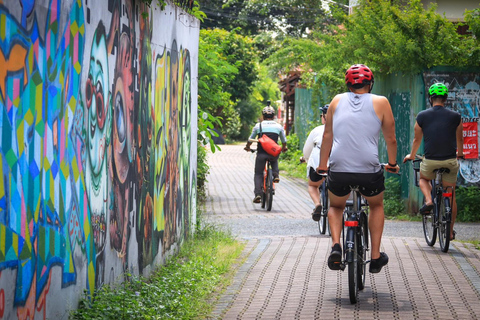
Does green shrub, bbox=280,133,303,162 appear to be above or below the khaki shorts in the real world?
below

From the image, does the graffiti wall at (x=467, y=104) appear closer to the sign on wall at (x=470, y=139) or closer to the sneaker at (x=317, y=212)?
the sign on wall at (x=470, y=139)

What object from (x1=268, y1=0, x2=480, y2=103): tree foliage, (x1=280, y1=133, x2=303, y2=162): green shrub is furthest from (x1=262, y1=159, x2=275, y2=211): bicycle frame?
(x1=280, y1=133, x2=303, y2=162): green shrub

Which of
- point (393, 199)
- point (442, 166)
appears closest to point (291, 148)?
point (393, 199)

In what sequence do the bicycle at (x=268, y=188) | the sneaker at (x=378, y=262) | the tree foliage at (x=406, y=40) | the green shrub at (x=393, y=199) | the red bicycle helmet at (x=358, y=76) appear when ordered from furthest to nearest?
the bicycle at (x=268, y=188), the green shrub at (x=393, y=199), the tree foliage at (x=406, y=40), the sneaker at (x=378, y=262), the red bicycle helmet at (x=358, y=76)

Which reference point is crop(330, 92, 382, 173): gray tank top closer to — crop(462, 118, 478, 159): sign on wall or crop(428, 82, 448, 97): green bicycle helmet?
crop(428, 82, 448, 97): green bicycle helmet

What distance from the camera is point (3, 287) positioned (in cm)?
377

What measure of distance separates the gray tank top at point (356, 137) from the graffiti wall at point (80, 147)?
1.62 metres

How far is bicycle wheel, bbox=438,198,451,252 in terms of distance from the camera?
9078mm

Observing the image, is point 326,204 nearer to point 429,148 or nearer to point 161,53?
point 429,148

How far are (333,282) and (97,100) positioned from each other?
307 cm

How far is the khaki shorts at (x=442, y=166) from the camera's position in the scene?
9266 millimetres

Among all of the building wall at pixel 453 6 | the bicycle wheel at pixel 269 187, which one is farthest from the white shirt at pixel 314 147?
the building wall at pixel 453 6

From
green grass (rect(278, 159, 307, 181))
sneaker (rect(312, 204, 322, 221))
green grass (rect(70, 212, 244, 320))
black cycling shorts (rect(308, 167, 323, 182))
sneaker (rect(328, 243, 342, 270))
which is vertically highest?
black cycling shorts (rect(308, 167, 323, 182))

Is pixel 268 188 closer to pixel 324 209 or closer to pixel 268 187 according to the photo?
pixel 268 187
